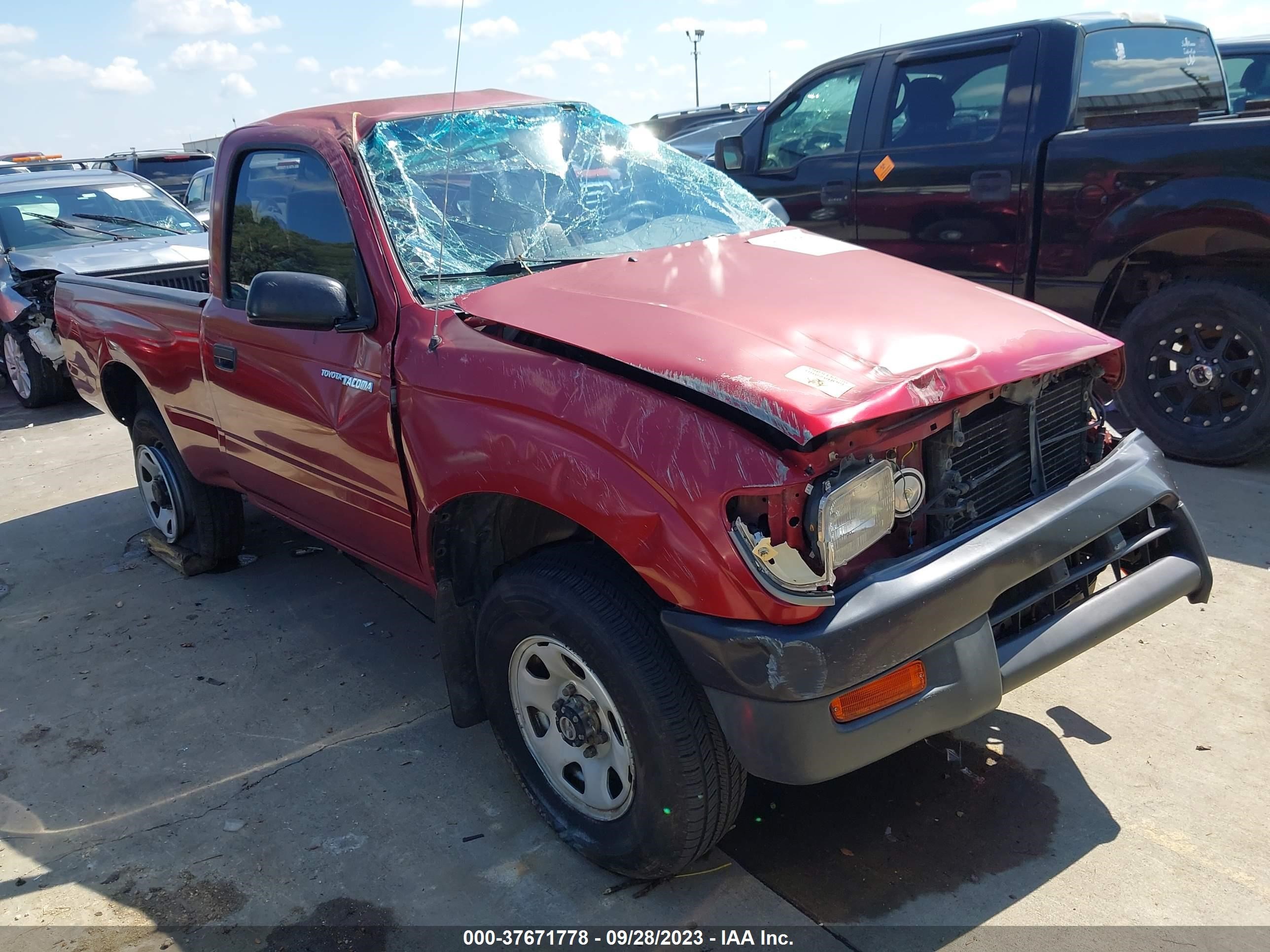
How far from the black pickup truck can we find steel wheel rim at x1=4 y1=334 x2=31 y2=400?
237 inches

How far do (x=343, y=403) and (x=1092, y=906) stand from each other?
2.46m

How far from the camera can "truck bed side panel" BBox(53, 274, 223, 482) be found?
13.3ft

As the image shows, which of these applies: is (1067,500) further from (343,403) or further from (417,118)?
(417,118)

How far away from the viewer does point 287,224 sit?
350cm

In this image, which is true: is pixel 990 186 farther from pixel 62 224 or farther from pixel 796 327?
pixel 62 224

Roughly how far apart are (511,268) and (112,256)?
20.2 ft

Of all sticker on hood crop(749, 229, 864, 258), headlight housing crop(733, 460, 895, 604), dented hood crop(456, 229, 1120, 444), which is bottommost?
headlight housing crop(733, 460, 895, 604)

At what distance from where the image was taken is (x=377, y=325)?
2932 mm

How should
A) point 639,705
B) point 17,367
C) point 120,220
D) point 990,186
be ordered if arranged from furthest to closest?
point 120,220 → point 17,367 → point 990,186 → point 639,705

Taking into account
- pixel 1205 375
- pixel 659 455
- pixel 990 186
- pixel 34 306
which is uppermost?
pixel 990 186

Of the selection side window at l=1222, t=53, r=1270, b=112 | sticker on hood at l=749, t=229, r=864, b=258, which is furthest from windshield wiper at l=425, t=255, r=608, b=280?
side window at l=1222, t=53, r=1270, b=112

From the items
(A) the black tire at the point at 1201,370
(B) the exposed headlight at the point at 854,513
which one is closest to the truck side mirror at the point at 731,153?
(A) the black tire at the point at 1201,370

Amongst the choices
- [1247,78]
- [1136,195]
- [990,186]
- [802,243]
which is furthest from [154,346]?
[1247,78]

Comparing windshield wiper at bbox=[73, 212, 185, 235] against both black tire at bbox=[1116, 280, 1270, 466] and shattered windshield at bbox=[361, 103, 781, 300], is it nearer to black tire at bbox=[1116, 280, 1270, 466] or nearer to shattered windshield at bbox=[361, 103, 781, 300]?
shattered windshield at bbox=[361, 103, 781, 300]
